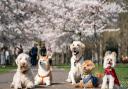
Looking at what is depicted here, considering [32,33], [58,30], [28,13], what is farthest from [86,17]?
[32,33]

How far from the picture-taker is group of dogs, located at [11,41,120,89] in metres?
15.4

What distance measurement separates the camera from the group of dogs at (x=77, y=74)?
15.4 metres

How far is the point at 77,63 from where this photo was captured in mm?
19422

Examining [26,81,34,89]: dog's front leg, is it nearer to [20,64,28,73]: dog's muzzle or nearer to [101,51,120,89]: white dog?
[20,64,28,73]: dog's muzzle

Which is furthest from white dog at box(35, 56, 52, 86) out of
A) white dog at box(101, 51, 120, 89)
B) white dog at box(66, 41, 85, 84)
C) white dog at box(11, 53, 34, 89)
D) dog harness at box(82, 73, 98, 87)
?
white dog at box(101, 51, 120, 89)

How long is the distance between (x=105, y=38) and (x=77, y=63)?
3877cm

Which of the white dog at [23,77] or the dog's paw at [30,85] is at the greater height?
the white dog at [23,77]

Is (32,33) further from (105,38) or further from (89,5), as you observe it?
(89,5)

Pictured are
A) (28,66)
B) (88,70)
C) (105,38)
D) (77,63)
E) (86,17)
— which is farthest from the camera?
(105,38)

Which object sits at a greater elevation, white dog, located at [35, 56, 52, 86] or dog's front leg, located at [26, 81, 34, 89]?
white dog, located at [35, 56, 52, 86]

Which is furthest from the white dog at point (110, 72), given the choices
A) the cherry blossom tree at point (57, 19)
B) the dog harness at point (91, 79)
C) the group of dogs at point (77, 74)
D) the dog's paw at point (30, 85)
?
the cherry blossom tree at point (57, 19)

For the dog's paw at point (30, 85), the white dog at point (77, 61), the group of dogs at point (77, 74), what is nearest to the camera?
the group of dogs at point (77, 74)

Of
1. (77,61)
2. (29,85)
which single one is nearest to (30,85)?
(29,85)

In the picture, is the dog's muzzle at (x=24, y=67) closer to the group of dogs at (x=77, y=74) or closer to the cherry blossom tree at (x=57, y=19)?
the group of dogs at (x=77, y=74)
